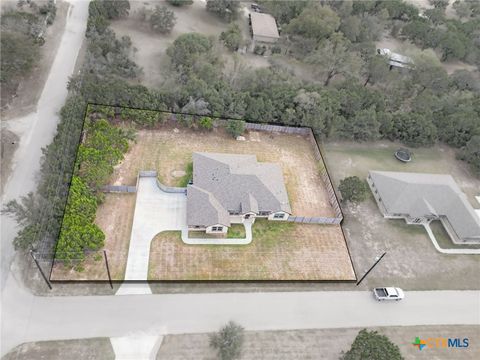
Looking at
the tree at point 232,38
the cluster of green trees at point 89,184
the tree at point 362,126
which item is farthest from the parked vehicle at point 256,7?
the cluster of green trees at point 89,184

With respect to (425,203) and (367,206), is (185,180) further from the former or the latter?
(425,203)

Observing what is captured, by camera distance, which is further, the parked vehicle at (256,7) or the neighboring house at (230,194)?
the parked vehicle at (256,7)

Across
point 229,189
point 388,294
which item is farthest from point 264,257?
point 388,294

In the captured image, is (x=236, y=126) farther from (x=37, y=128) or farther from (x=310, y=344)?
(x=310, y=344)

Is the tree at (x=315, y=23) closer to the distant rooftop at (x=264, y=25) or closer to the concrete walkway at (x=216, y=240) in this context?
the distant rooftop at (x=264, y=25)

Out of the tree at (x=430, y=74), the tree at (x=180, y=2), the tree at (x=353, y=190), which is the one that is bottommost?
the tree at (x=353, y=190)

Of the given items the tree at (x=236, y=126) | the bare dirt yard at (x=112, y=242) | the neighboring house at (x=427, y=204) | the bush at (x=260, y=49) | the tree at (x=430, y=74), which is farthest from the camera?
the bush at (x=260, y=49)
